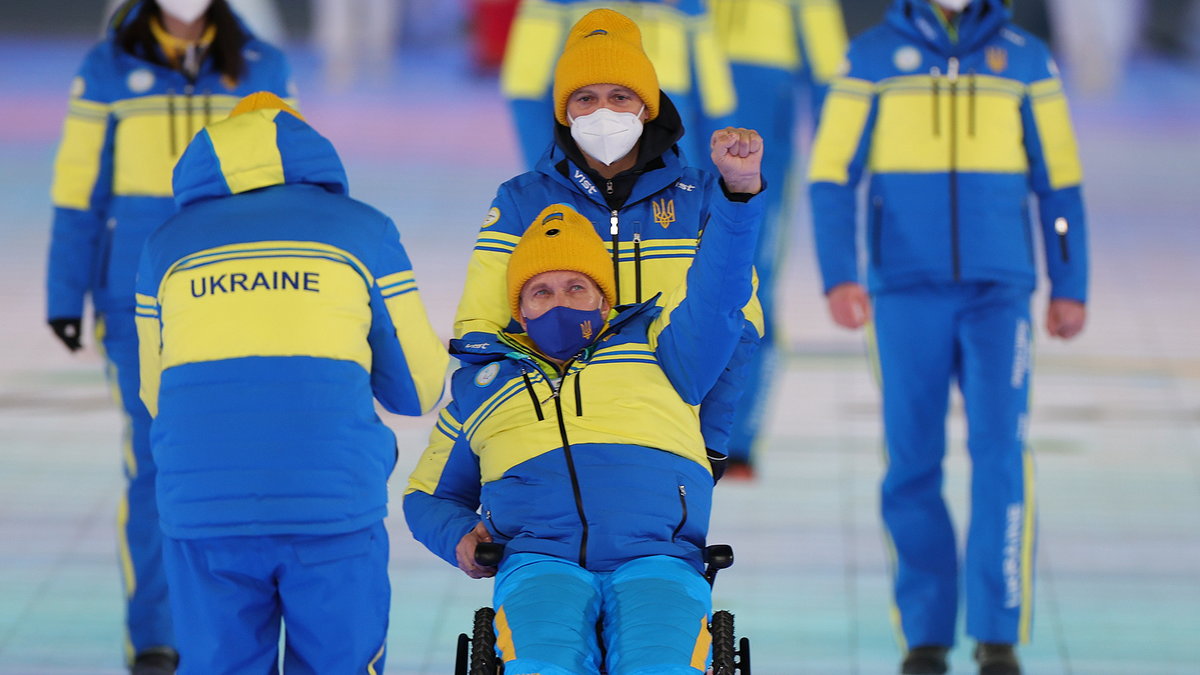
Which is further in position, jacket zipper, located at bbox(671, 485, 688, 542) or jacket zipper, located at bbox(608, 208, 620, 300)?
jacket zipper, located at bbox(608, 208, 620, 300)

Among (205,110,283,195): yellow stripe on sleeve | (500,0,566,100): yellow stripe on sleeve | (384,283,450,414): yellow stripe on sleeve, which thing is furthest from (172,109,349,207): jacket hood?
(500,0,566,100): yellow stripe on sleeve

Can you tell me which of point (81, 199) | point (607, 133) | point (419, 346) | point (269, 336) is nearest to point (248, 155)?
point (269, 336)

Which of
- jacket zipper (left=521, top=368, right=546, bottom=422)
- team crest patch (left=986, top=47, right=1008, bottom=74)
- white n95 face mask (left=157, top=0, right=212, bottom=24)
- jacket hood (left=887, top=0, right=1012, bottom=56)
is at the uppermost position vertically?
white n95 face mask (left=157, top=0, right=212, bottom=24)

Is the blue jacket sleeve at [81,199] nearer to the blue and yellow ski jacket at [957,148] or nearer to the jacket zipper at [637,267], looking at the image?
the jacket zipper at [637,267]

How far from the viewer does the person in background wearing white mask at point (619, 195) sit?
13.0 ft

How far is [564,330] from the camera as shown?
3.75 meters

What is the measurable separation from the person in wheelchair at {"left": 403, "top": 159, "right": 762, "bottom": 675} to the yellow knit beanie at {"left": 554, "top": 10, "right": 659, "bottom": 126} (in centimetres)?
31

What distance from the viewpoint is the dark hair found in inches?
199

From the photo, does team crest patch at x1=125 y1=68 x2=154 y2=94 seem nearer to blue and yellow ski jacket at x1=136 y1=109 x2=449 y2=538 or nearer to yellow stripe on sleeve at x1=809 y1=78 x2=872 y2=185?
blue and yellow ski jacket at x1=136 y1=109 x2=449 y2=538

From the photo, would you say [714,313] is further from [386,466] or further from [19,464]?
[19,464]

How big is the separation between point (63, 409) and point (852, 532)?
290cm

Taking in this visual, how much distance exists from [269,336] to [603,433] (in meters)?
0.63

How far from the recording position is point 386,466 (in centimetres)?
381

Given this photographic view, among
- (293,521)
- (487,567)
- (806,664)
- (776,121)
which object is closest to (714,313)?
(487,567)
